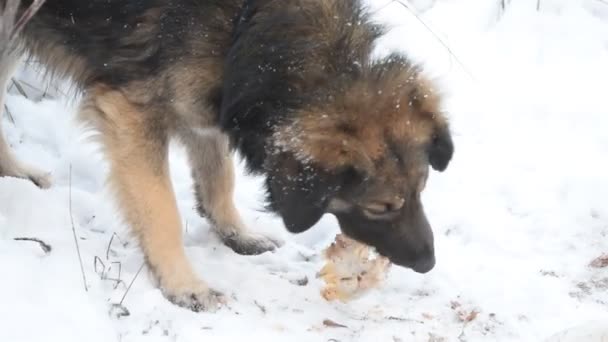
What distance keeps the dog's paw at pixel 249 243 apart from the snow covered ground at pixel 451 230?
65mm

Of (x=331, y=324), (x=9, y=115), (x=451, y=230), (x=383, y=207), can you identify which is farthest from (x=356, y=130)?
(x=9, y=115)

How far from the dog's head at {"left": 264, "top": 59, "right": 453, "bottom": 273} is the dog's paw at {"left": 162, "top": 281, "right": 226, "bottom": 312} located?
55 cm

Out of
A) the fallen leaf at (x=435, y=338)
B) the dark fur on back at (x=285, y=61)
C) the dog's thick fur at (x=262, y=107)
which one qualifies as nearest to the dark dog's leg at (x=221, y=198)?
the dog's thick fur at (x=262, y=107)

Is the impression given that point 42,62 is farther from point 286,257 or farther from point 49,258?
point 286,257

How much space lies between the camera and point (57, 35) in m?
3.85

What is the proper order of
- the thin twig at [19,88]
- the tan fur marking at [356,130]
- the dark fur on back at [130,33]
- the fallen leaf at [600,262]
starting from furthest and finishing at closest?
the thin twig at [19,88], the fallen leaf at [600,262], the dark fur on back at [130,33], the tan fur marking at [356,130]

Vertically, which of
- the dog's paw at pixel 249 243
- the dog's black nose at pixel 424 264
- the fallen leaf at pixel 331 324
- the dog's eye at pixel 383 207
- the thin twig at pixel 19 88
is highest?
the dog's eye at pixel 383 207

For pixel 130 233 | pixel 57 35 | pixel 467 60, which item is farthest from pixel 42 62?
pixel 467 60

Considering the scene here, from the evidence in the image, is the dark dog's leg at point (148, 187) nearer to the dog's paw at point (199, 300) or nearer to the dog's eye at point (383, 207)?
the dog's paw at point (199, 300)

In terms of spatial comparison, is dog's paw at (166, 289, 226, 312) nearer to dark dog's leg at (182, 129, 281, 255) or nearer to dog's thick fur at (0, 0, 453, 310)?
dog's thick fur at (0, 0, 453, 310)

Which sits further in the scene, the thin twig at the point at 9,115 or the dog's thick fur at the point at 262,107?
the thin twig at the point at 9,115

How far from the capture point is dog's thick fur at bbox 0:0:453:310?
3.18 metres

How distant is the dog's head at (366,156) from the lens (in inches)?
123

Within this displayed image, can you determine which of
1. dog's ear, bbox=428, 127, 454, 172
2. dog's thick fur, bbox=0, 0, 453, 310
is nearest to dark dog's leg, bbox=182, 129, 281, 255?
dog's thick fur, bbox=0, 0, 453, 310
